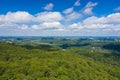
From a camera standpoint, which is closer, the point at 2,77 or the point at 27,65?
the point at 2,77

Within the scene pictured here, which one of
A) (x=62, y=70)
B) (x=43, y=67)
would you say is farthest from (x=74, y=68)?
(x=43, y=67)

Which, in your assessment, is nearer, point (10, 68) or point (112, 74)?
point (10, 68)

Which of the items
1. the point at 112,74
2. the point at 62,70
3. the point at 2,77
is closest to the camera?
the point at 2,77

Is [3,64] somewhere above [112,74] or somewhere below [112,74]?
above

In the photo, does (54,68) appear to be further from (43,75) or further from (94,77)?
(94,77)

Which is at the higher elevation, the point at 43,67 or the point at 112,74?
the point at 43,67

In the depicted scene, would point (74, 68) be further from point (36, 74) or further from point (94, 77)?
point (36, 74)

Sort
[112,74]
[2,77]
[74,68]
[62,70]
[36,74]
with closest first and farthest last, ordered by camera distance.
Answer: [2,77], [36,74], [62,70], [74,68], [112,74]

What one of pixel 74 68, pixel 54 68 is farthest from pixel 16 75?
pixel 74 68

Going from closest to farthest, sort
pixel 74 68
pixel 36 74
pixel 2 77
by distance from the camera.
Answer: pixel 2 77
pixel 36 74
pixel 74 68
